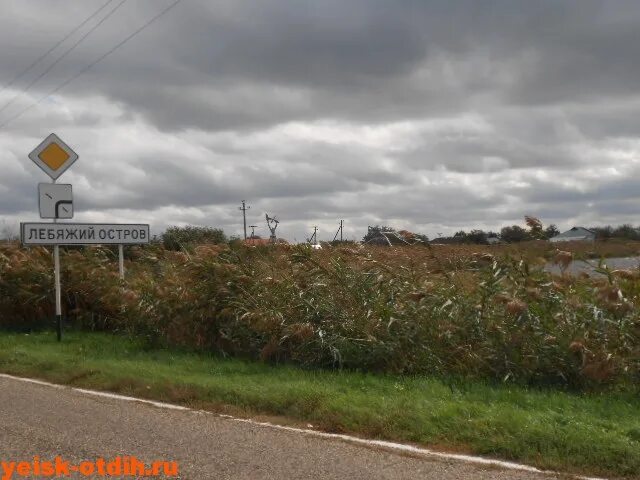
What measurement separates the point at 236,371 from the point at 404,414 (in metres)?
3.69

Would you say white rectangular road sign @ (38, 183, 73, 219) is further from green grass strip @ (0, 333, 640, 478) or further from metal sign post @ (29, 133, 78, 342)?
green grass strip @ (0, 333, 640, 478)

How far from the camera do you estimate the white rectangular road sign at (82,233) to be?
1520 cm

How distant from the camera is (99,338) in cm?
1511

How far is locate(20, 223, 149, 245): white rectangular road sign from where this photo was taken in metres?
15.2

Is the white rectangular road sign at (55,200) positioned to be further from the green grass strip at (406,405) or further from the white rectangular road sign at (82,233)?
the green grass strip at (406,405)

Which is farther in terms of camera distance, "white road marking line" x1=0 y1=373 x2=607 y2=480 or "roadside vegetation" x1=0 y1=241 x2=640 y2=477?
"roadside vegetation" x1=0 y1=241 x2=640 y2=477

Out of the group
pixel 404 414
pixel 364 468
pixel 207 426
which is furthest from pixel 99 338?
pixel 364 468

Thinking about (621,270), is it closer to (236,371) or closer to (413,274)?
(413,274)

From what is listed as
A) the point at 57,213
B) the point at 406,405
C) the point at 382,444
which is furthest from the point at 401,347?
the point at 57,213

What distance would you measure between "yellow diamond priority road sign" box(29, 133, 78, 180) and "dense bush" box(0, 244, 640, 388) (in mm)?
2505

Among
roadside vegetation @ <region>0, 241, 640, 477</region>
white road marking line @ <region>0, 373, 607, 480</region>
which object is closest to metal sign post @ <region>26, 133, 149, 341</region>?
roadside vegetation @ <region>0, 241, 640, 477</region>

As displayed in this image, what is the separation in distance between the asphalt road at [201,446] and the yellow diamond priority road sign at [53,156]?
21.2 ft

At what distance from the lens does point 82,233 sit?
16.0 metres

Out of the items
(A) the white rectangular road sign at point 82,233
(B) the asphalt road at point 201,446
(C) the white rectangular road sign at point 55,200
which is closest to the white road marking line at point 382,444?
(B) the asphalt road at point 201,446
